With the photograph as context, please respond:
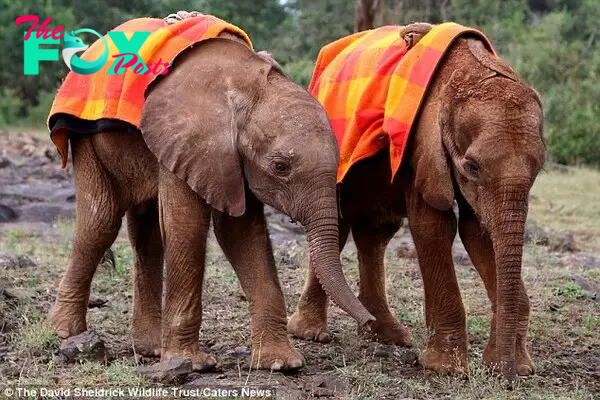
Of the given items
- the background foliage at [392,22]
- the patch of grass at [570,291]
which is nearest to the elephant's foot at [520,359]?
the patch of grass at [570,291]

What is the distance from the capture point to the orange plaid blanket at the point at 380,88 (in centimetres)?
563

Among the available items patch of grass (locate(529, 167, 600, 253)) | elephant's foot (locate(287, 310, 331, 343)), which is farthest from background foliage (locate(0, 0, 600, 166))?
elephant's foot (locate(287, 310, 331, 343))

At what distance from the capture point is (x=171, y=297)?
541 cm

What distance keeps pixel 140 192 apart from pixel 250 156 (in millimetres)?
909

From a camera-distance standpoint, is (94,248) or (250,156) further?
(94,248)

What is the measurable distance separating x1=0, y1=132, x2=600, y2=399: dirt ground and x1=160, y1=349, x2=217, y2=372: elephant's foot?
0.06m

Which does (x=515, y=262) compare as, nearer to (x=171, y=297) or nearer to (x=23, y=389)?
(x=171, y=297)

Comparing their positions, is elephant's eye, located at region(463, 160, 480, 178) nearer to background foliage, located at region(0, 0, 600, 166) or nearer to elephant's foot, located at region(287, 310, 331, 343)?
elephant's foot, located at region(287, 310, 331, 343)

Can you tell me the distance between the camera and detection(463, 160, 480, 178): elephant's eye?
5242mm

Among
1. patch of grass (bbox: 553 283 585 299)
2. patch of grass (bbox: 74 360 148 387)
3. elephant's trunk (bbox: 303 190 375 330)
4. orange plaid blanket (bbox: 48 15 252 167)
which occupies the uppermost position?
orange plaid blanket (bbox: 48 15 252 167)

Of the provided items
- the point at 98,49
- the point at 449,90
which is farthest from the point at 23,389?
the point at 449,90

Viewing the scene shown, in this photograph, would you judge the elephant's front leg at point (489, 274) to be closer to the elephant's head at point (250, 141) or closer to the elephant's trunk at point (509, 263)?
the elephant's trunk at point (509, 263)

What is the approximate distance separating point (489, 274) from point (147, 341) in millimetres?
1924

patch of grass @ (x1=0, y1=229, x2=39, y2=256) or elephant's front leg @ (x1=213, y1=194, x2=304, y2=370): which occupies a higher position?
elephant's front leg @ (x1=213, y1=194, x2=304, y2=370)
